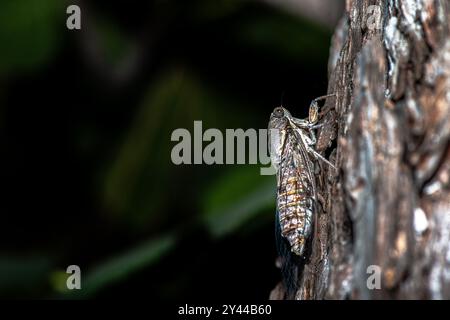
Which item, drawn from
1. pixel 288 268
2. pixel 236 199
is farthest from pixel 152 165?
pixel 288 268

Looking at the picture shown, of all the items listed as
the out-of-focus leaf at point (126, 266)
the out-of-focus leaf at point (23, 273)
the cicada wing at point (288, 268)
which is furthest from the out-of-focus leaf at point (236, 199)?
the out-of-focus leaf at point (23, 273)

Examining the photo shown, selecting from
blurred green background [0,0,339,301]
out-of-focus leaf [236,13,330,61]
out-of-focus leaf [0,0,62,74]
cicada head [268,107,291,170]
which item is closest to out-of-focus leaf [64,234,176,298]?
blurred green background [0,0,339,301]

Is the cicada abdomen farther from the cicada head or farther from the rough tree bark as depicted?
the rough tree bark

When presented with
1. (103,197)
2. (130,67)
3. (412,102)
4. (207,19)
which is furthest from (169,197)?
(412,102)

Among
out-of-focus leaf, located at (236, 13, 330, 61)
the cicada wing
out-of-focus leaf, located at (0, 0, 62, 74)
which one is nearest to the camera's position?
the cicada wing

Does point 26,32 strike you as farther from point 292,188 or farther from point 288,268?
point 288,268

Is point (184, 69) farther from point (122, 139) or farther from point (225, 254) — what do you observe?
point (225, 254)
